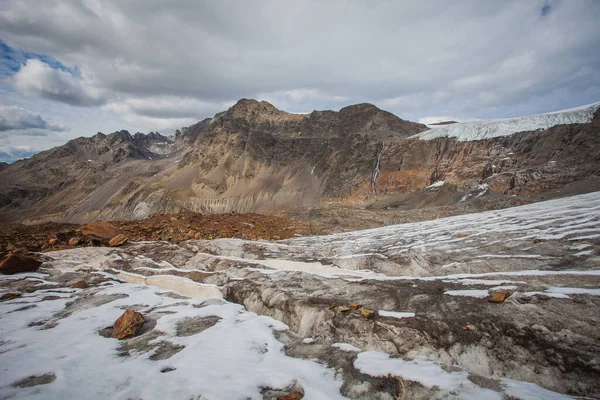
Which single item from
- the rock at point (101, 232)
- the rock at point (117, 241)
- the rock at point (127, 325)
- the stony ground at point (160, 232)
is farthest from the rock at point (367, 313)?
the rock at point (101, 232)

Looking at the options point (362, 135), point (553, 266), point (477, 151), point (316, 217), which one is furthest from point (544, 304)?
point (362, 135)

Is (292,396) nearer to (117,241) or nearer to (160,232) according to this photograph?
(117,241)

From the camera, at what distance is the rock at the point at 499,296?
547 centimetres

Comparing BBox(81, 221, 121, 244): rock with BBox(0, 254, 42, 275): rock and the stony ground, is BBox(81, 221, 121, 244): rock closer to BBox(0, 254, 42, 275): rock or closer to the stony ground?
the stony ground

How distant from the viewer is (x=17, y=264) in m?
9.29

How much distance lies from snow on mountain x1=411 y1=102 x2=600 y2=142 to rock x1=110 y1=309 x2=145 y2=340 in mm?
61193

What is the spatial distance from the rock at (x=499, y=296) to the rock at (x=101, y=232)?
15.0m

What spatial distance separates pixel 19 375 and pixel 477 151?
61.1m

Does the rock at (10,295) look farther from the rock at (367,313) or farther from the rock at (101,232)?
the rock at (367,313)

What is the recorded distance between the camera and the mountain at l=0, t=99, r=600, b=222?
3950cm

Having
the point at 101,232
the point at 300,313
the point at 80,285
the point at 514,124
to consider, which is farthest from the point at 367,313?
the point at 514,124

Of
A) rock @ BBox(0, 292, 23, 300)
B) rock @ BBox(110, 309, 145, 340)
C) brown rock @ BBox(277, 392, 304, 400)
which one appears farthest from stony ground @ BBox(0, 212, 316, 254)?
brown rock @ BBox(277, 392, 304, 400)

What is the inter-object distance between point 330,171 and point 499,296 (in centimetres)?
7572

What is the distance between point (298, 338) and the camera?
19.4 ft
